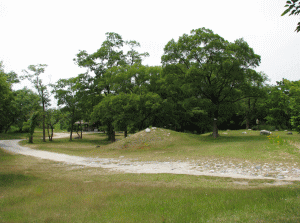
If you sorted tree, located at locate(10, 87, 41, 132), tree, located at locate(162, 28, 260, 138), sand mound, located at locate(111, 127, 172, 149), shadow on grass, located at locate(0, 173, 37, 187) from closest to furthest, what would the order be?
shadow on grass, located at locate(0, 173, 37, 187), sand mound, located at locate(111, 127, 172, 149), tree, located at locate(162, 28, 260, 138), tree, located at locate(10, 87, 41, 132)

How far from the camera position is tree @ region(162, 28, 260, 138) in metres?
23.1

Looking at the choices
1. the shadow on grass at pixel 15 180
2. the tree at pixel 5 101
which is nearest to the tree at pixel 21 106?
the tree at pixel 5 101

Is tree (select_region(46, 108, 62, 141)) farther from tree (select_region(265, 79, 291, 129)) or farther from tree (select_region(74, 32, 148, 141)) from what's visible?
tree (select_region(265, 79, 291, 129))

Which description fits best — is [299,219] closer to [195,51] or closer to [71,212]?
[71,212]

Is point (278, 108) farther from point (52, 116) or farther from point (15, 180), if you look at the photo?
point (15, 180)

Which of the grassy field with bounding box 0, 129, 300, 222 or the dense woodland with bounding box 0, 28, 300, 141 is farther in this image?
the dense woodland with bounding box 0, 28, 300, 141

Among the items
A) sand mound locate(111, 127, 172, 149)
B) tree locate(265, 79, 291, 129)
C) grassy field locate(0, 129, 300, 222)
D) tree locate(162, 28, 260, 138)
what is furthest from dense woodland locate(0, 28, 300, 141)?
grassy field locate(0, 129, 300, 222)

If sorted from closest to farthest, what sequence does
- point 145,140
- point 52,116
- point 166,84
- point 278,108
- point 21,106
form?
point 145,140 → point 166,84 → point 52,116 → point 278,108 → point 21,106

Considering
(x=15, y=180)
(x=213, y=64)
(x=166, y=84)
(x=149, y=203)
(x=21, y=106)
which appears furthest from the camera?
(x=21, y=106)

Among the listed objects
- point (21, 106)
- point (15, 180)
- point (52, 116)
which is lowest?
point (15, 180)

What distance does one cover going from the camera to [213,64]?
23.7 meters

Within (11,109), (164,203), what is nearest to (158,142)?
(164,203)

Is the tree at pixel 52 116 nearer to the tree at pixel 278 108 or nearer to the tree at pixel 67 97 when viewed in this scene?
the tree at pixel 67 97

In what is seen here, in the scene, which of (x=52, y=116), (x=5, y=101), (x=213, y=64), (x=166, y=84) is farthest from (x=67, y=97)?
(x=213, y=64)
